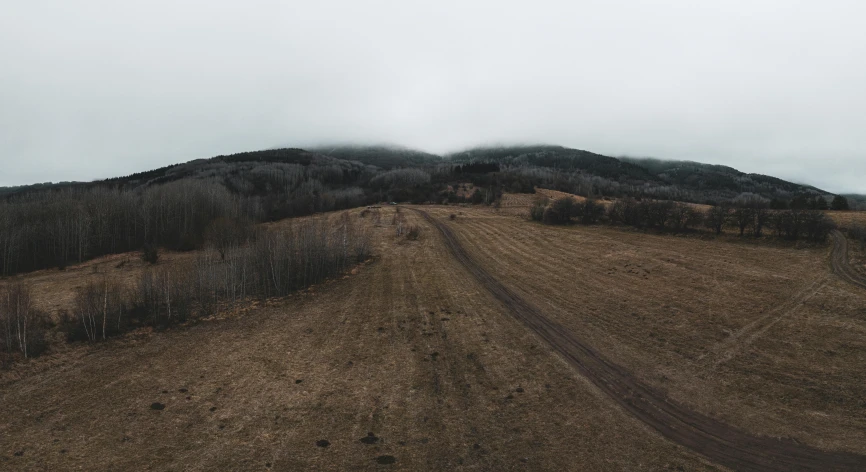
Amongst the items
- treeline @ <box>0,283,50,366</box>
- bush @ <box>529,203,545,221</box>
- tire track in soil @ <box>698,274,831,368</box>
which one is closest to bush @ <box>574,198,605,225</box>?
bush @ <box>529,203,545,221</box>

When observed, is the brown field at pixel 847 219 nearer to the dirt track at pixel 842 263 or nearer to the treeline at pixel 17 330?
the dirt track at pixel 842 263

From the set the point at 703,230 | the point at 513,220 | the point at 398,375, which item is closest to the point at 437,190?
the point at 513,220

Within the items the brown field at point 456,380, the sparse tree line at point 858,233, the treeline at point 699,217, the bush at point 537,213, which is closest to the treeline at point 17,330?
the brown field at point 456,380

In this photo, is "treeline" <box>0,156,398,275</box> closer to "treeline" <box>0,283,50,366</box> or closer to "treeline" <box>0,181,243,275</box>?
"treeline" <box>0,181,243,275</box>

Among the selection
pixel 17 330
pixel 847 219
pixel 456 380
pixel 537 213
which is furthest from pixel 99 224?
pixel 847 219

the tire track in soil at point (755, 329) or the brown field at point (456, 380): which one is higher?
the tire track in soil at point (755, 329)

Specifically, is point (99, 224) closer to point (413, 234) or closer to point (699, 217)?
point (413, 234)
